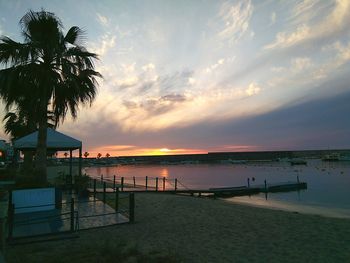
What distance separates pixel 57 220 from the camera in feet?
33.2

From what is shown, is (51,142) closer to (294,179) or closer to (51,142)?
(51,142)

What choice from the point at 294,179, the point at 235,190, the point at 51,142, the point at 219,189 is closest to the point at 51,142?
the point at 51,142

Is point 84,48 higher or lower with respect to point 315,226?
higher

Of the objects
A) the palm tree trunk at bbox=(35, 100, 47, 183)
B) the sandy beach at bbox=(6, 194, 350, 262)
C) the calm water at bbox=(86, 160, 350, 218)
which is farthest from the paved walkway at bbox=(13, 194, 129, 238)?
the calm water at bbox=(86, 160, 350, 218)

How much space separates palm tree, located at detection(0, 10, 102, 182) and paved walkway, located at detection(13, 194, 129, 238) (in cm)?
281

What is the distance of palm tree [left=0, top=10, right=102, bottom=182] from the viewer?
42.0ft

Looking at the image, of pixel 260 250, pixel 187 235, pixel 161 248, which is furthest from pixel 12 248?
pixel 260 250

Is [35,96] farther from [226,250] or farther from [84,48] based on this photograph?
[226,250]

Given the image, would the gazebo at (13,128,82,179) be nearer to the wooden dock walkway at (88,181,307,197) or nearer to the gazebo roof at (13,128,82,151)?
the gazebo roof at (13,128,82,151)

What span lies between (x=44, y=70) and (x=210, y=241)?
9.67 meters

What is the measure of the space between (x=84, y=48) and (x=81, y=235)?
29.5 feet

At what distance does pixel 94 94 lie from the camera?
14586 millimetres

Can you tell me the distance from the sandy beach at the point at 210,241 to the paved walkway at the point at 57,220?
0.68 m

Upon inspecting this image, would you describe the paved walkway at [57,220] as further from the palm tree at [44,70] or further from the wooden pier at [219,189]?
the wooden pier at [219,189]
